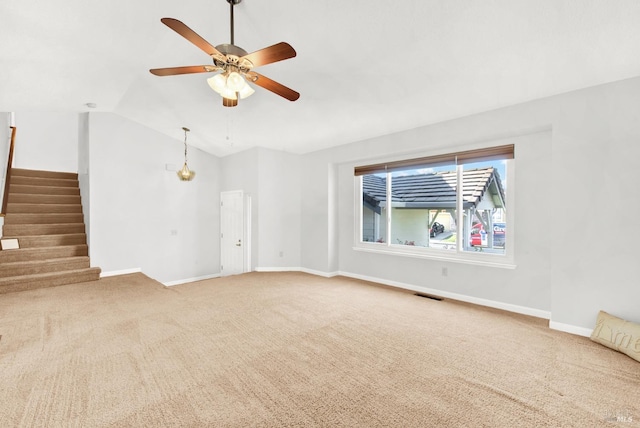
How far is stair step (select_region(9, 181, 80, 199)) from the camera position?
18.2ft

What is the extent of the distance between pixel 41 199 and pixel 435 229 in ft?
25.0

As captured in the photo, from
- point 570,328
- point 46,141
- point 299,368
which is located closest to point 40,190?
point 46,141

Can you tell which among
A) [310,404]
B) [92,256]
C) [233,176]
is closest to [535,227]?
[310,404]

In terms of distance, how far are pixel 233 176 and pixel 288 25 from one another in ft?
14.7

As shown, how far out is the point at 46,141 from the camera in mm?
7055

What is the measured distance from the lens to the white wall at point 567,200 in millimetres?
2740

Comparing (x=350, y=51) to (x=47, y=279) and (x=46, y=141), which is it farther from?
(x=46, y=141)

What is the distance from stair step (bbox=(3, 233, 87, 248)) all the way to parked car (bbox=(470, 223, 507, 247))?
22.7ft

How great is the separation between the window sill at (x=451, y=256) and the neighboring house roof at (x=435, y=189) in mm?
702

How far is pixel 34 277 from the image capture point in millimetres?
4449

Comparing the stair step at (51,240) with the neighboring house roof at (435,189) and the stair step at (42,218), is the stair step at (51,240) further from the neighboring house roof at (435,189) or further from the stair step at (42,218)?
the neighboring house roof at (435,189)

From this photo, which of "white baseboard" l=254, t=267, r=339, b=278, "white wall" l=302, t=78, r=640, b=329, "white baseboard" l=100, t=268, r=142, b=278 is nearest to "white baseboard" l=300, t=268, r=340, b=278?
"white baseboard" l=254, t=267, r=339, b=278

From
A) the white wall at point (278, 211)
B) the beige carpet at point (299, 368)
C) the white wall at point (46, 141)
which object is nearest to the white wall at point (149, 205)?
the white wall at point (278, 211)

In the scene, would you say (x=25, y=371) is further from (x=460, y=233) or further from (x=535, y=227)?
(x=535, y=227)
